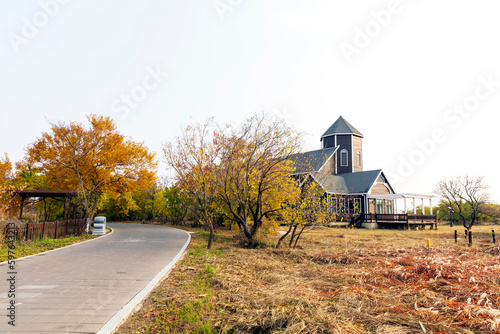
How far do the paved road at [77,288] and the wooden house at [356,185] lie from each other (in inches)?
772

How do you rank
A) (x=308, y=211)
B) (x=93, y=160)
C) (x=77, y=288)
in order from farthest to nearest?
(x=93, y=160), (x=308, y=211), (x=77, y=288)

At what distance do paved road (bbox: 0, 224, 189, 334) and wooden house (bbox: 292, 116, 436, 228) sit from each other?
19605mm

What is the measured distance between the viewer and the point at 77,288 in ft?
20.5

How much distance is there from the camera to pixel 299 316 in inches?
169

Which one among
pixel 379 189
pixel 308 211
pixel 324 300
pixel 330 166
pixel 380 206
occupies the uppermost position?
pixel 330 166

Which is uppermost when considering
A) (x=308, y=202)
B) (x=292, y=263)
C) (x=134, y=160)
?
(x=134, y=160)

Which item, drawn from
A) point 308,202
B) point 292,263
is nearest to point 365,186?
point 308,202

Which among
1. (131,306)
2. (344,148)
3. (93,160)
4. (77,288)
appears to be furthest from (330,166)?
(131,306)

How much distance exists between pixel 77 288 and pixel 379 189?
31635 mm

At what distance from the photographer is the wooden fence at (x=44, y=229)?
40.4ft

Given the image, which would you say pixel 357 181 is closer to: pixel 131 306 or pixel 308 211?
pixel 308 211

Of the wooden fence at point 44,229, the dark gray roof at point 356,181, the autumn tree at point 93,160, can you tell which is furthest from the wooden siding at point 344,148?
the wooden fence at point 44,229

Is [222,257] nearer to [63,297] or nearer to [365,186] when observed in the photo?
[63,297]

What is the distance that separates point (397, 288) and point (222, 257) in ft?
18.8
